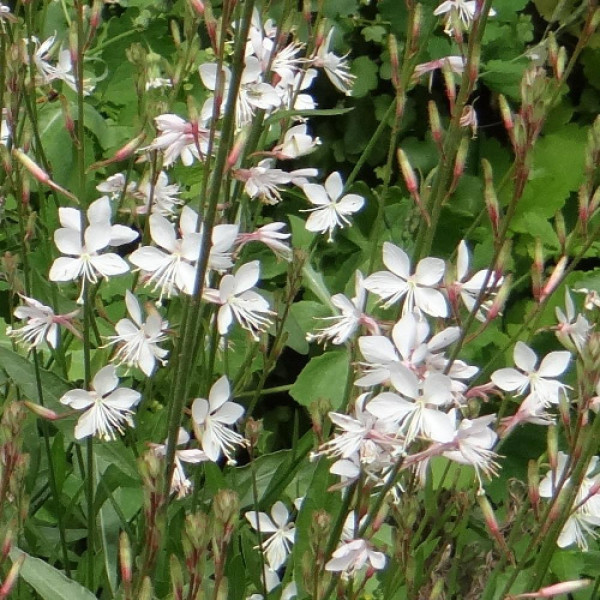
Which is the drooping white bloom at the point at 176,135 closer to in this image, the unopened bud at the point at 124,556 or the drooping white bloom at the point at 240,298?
the drooping white bloom at the point at 240,298

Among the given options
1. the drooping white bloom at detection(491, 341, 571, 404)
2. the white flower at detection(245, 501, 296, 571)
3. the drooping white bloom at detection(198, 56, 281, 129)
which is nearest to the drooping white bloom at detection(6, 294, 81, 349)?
the drooping white bloom at detection(198, 56, 281, 129)

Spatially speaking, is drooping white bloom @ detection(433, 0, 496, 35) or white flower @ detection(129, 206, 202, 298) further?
drooping white bloom @ detection(433, 0, 496, 35)

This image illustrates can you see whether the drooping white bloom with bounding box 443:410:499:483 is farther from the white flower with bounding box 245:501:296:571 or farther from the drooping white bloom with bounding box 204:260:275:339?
the white flower with bounding box 245:501:296:571

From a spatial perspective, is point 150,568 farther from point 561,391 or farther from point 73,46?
point 73,46

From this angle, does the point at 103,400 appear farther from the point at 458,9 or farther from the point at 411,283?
the point at 458,9

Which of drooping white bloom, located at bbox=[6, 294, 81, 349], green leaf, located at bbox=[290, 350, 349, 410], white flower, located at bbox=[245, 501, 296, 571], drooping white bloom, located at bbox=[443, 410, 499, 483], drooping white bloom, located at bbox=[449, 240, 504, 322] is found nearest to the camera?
drooping white bloom, located at bbox=[443, 410, 499, 483]

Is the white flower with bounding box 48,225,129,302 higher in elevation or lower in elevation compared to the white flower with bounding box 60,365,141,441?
higher
